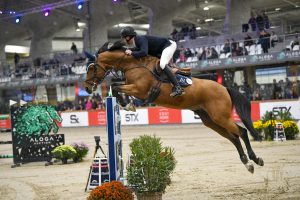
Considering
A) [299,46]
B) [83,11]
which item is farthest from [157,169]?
[83,11]

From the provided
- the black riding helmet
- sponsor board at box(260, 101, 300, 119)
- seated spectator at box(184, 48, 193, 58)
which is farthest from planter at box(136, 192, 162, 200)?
seated spectator at box(184, 48, 193, 58)

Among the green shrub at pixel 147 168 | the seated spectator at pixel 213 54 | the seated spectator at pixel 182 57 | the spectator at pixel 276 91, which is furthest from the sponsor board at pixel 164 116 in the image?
the green shrub at pixel 147 168

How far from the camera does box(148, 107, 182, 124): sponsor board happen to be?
91.4 ft

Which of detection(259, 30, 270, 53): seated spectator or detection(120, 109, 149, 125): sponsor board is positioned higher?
detection(259, 30, 270, 53): seated spectator

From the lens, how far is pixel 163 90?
27.6 feet

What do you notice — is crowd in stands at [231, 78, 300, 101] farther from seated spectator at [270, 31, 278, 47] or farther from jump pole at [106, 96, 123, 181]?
jump pole at [106, 96, 123, 181]

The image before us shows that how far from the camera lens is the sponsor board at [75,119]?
31.7m

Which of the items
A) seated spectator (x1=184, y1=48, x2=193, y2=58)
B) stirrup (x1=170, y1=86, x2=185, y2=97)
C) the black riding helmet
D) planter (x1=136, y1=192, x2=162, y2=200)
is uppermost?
seated spectator (x1=184, y1=48, x2=193, y2=58)

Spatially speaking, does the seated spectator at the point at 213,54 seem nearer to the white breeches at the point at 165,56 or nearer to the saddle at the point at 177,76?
the saddle at the point at 177,76

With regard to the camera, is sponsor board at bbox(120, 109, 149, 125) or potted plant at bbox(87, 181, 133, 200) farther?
sponsor board at bbox(120, 109, 149, 125)

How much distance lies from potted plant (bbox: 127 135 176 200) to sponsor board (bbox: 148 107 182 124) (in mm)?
20303

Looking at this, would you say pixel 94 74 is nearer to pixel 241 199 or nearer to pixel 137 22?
pixel 241 199

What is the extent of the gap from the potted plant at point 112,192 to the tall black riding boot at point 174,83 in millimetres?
2083

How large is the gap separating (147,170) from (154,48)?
2.48 metres
